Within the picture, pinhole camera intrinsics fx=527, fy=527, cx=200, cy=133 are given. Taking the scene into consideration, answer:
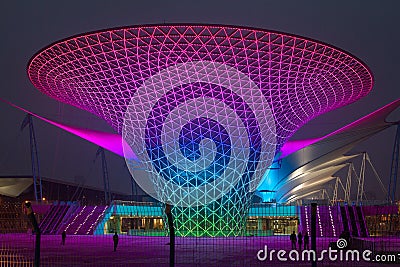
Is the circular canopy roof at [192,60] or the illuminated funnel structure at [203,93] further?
the illuminated funnel structure at [203,93]

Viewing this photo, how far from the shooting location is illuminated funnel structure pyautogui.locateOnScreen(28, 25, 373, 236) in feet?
107

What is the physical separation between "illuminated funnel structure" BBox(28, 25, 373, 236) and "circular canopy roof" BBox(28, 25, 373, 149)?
78 mm

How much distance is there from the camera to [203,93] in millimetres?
39750

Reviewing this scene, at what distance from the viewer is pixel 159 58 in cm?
3450

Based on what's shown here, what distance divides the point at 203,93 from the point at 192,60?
5.26 m

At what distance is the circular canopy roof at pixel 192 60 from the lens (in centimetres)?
3153

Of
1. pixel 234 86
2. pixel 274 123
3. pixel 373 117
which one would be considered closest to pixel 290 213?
pixel 373 117

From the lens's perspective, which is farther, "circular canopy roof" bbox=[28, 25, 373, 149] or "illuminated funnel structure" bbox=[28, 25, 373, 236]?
"illuminated funnel structure" bbox=[28, 25, 373, 236]

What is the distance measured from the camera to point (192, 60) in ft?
114

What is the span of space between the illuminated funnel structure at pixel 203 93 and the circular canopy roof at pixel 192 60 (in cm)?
8

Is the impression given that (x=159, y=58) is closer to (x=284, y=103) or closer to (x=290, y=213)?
(x=284, y=103)

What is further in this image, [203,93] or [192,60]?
[203,93]

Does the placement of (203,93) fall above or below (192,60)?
below

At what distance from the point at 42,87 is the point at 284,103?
62.9ft
